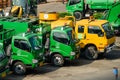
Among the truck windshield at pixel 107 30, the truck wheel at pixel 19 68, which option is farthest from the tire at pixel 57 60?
the truck windshield at pixel 107 30

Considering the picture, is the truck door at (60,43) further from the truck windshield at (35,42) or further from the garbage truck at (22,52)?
the garbage truck at (22,52)

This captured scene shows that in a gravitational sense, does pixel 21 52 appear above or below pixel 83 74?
above

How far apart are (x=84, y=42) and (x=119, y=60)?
2465mm

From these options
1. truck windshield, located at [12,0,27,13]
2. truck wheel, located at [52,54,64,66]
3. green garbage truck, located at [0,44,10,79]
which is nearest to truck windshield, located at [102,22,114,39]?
truck wheel, located at [52,54,64,66]

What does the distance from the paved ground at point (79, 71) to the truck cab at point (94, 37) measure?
0.66m

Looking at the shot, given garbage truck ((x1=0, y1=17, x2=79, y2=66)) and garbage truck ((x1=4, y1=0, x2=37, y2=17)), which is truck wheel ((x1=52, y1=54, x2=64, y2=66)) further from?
garbage truck ((x1=4, y1=0, x2=37, y2=17))

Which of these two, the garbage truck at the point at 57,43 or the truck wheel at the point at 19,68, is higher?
the garbage truck at the point at 57,43

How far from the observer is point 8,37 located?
20.1 metres

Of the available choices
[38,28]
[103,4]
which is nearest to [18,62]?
[38,28]

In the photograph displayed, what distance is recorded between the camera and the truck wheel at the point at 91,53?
2311 cm

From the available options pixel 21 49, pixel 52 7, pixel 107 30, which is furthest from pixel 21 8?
pixel 52 7

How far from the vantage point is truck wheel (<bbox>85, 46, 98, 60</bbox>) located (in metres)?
23.1

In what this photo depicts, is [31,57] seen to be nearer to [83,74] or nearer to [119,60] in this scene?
[83,74]

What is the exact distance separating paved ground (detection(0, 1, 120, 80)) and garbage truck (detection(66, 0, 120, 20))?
1304 centimetres
